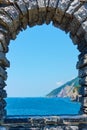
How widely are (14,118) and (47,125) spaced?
0.73m

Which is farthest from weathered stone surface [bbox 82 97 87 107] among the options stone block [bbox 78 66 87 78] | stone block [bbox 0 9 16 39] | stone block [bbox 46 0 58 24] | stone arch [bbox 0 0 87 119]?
stone block [bbox 0 9 16 39]

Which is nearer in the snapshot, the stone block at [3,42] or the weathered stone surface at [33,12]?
the stone block at [3,42]

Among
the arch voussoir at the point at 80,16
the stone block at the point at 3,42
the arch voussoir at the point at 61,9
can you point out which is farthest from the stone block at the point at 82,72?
the stone block at the point at 3,42

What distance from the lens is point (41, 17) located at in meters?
10.3

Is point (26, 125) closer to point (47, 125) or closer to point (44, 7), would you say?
point (47, 125)

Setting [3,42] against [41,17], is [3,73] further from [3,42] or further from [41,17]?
[41,17]

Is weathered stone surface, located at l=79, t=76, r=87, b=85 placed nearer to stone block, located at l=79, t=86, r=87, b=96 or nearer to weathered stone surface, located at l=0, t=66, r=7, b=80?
stone block, located at l=79, t=86, r=87, b=96

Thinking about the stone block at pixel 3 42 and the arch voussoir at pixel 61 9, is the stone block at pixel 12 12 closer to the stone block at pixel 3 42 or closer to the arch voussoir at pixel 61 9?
the stone block at pixel 3 42

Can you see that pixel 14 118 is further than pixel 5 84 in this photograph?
No

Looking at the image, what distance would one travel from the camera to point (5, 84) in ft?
33.4

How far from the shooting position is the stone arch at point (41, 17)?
31.9ft

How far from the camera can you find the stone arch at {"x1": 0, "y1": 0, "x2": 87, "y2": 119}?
9.73m

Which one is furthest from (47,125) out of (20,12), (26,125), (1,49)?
(20,12)

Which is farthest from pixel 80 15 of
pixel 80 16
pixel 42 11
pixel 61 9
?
pixel 42 11
